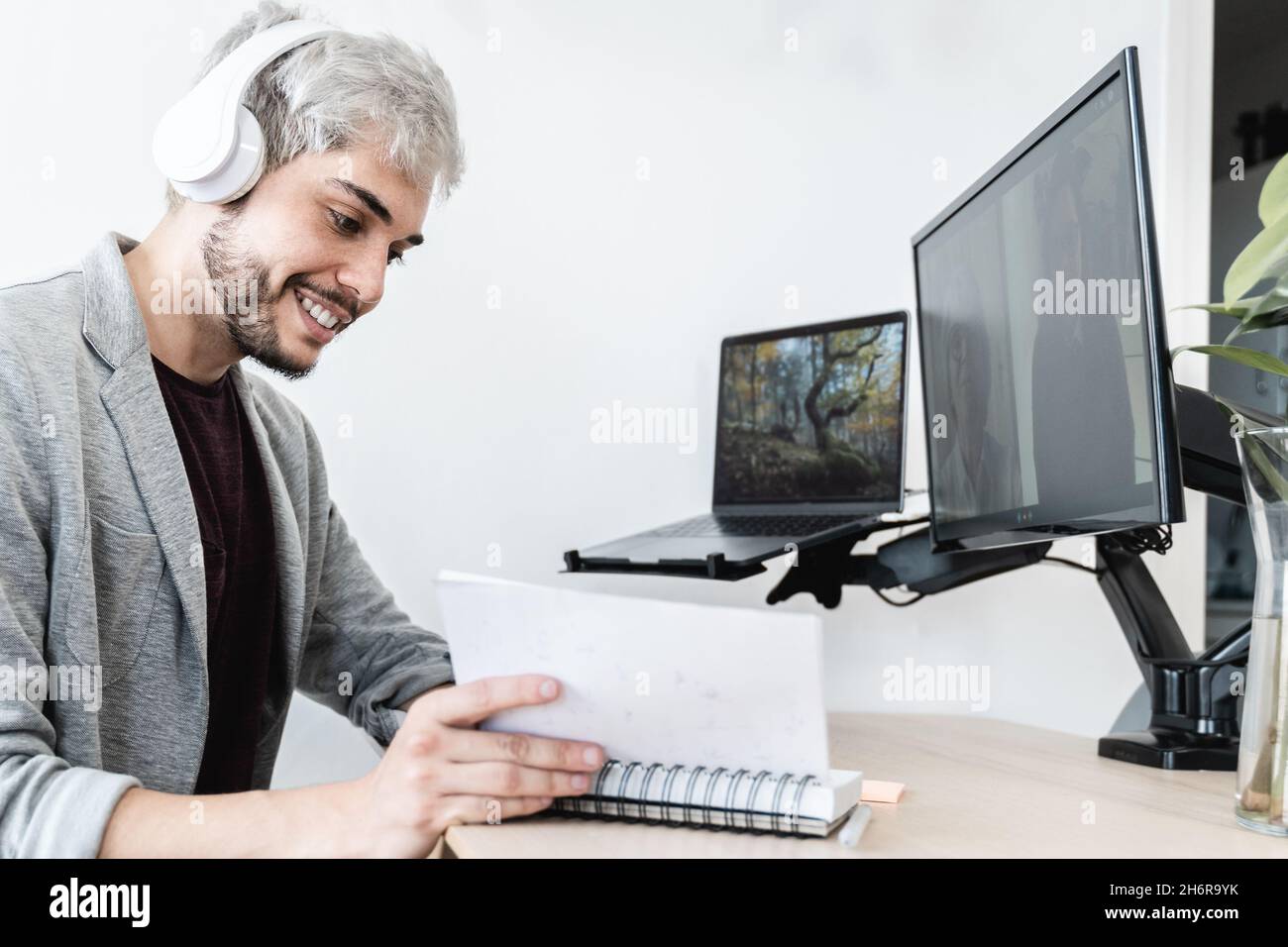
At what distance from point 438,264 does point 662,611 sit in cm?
99

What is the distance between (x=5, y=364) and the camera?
85cm

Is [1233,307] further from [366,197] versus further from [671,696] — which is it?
[366,197]

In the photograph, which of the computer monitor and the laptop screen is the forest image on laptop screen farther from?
the computer monitor

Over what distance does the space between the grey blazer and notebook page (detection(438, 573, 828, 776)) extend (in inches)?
11.2

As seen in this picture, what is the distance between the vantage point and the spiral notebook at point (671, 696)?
599mm

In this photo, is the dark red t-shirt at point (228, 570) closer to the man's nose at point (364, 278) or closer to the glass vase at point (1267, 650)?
the man's nose at point (364, 278)

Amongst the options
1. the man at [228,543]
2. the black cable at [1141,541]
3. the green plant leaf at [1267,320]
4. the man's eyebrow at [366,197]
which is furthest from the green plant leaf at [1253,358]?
the man's eyebrow at [366,197]

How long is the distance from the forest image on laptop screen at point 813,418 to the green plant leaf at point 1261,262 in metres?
0.58

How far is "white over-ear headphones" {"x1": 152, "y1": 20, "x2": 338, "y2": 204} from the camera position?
0.99m

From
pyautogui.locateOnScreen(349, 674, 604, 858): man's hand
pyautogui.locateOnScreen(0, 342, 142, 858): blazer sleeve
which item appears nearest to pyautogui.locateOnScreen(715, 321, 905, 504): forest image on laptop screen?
pyautogui.locateOnScreen(349, 674, 604, 858): man's hand

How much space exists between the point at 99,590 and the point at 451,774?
0.44 metres

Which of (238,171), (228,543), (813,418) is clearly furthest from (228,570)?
(813,418)

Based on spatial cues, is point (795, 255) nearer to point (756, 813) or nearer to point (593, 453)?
point (593, 453)

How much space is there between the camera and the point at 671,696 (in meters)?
0.63
